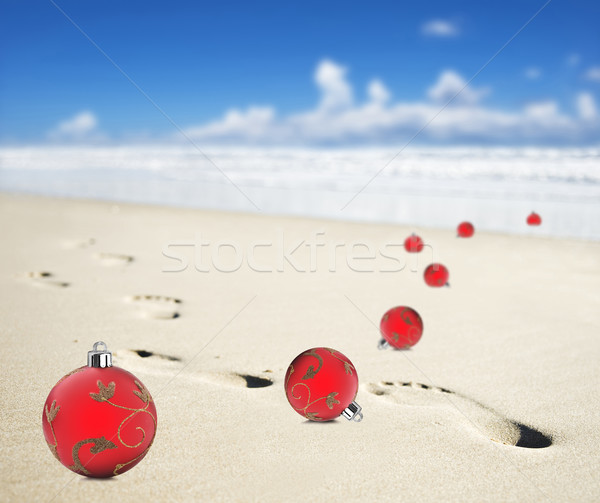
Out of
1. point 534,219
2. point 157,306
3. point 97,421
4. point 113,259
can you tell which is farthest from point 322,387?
point 534,219

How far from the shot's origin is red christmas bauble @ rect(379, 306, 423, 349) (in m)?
2.74

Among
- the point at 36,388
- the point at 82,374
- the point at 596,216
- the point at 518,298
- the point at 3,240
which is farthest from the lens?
the point at 596,216

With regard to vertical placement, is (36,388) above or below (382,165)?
below

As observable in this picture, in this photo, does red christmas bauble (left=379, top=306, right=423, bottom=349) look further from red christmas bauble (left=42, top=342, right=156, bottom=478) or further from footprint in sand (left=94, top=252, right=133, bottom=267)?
footprint in sand (left=94, top=252, right=133, bottom=267)

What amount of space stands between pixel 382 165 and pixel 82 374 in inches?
647

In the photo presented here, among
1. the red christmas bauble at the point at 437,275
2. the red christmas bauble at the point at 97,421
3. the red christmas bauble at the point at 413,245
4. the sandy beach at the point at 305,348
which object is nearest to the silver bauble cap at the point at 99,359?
the red christmas bauble at the point at 97,421

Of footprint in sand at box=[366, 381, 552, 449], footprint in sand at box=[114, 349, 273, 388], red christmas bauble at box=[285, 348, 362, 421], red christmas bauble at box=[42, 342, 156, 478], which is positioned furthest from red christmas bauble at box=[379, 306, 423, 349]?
red christmas bauble at box=[42, 342, 156, 478]

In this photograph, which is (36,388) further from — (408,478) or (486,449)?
(486,449)

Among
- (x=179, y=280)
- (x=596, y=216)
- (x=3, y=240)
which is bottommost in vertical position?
(x=179, y=280)

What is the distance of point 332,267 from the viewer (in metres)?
4.76

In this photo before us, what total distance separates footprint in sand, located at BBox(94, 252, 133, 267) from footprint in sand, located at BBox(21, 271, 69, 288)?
54 centimetres

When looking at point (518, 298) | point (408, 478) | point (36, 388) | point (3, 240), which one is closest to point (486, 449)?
point (408, 478)

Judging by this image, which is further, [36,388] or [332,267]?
[332,267]

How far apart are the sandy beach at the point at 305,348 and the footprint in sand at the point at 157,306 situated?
22mm
